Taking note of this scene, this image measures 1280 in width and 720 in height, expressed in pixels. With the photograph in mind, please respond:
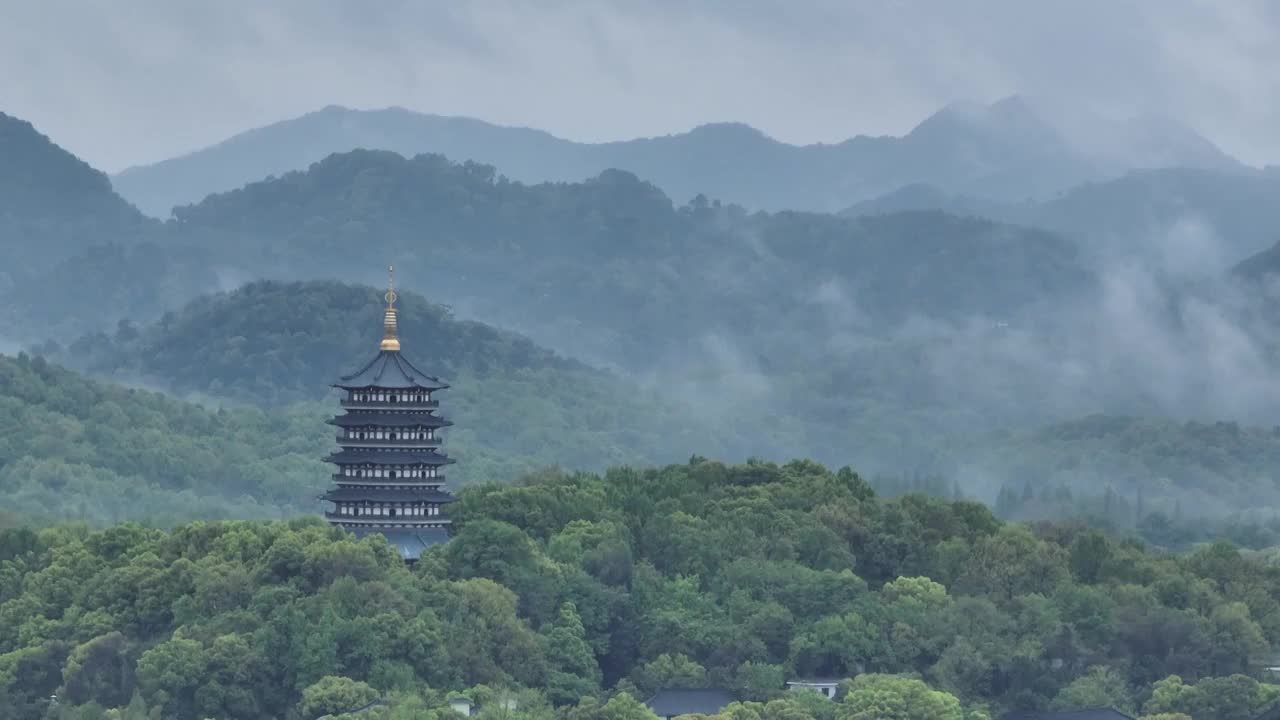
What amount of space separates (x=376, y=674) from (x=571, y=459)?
3433 inches

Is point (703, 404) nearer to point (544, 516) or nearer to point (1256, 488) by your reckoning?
point (1256, 488)

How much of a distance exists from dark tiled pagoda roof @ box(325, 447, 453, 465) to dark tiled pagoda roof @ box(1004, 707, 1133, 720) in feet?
51.5

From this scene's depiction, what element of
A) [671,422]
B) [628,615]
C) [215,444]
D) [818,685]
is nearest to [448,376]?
[671,422]

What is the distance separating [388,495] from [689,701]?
1120cm

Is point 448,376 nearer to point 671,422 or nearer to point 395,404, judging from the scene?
point 671,422

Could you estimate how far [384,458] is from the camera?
278ft

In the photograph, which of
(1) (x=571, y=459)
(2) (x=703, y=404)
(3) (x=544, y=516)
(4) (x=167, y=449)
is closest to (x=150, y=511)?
(4) (x=167, y=449)

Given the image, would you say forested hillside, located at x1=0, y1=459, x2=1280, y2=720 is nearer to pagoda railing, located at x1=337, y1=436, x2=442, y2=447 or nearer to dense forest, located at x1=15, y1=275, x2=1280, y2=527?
pagoda railing, located at x1=337, y1=436, x2=442, y2=447

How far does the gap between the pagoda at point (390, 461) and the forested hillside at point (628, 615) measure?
4.06ft

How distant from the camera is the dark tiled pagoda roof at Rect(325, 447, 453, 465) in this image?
84.8 meters

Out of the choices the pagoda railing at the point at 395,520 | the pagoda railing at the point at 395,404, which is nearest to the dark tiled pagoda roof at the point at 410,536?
the pagoda railing at the point at 395,520

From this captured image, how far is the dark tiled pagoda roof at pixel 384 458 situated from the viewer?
8475cm

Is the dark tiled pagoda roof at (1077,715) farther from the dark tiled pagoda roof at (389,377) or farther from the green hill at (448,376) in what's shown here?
→ the green hill at (448,376)

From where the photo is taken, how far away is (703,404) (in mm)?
184750
